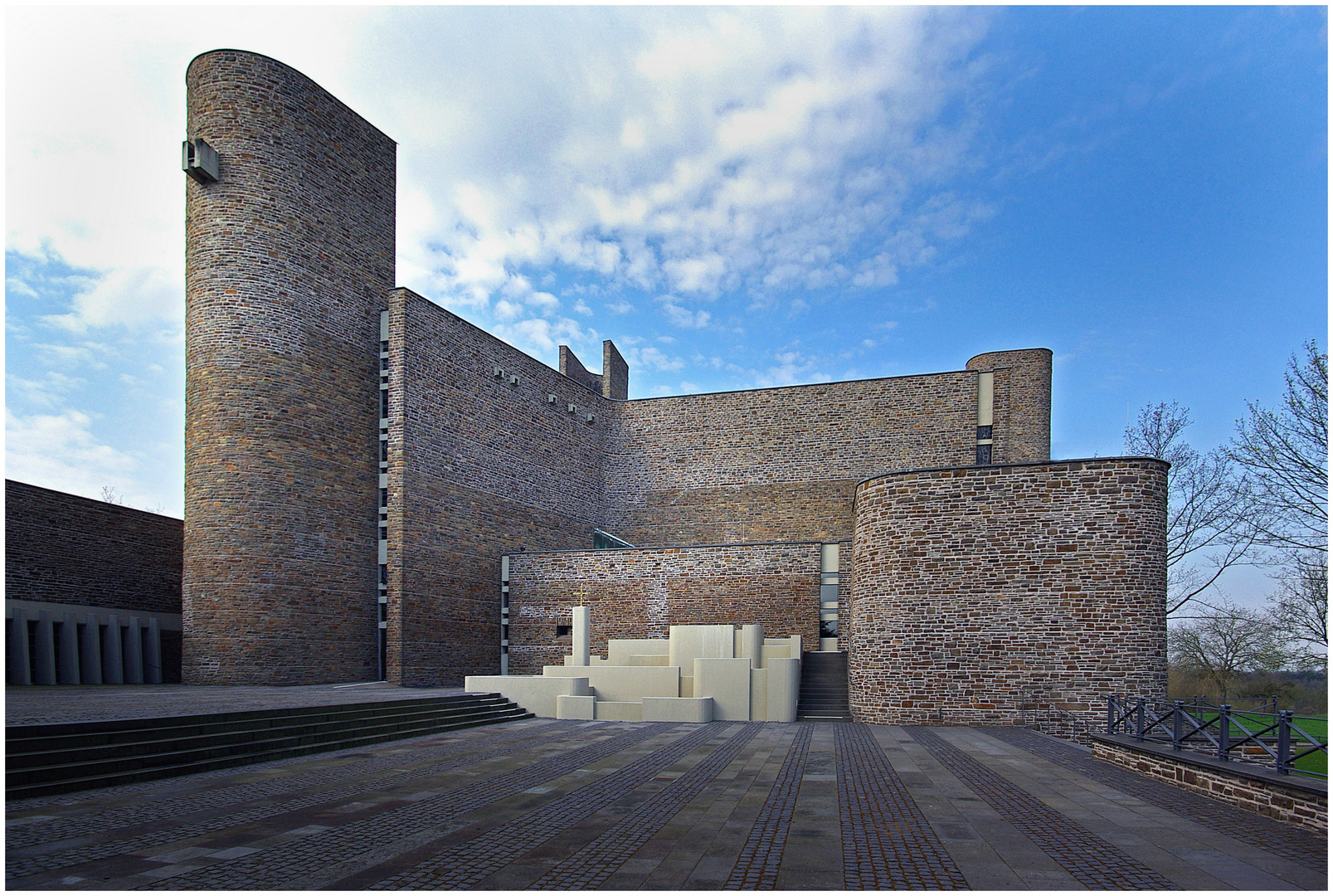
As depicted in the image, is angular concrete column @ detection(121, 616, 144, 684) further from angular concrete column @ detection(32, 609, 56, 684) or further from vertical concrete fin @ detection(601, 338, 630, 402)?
vertical concrete fin @ detection(601, 338, 630, 402)

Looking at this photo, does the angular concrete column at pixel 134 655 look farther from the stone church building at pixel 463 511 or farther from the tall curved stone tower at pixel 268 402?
the tall curved stone tower at pixel 268 402

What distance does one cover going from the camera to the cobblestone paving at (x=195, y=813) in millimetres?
5445

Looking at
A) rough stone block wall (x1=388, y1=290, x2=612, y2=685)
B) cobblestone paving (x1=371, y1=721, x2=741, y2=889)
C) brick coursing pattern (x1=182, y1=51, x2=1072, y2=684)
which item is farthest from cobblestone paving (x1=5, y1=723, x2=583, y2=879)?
rough stone block wall (x1=388, y1=290, x2=612, y2=685)

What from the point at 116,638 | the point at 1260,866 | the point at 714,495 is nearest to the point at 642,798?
the point at 1260,866

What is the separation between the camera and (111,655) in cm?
1795

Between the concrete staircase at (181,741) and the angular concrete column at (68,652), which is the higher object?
the concrete staircase at (181,741)

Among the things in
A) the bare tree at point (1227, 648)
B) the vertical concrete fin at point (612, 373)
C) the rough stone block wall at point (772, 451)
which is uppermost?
the vertical concrete fin at point (612, 373)

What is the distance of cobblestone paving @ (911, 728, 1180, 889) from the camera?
4.96 m

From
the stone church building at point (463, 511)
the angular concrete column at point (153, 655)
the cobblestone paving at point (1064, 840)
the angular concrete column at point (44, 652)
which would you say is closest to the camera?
the cobblestone paving at point (1064, 840)

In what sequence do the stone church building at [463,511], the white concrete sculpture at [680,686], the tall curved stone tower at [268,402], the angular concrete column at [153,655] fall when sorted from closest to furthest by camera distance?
1. the stone church building at [463,511]
2. the white concrete sculpture at [680,686]
3. the tall curved stone tower at [268,402]
4. the angular concrete column at [153,655]

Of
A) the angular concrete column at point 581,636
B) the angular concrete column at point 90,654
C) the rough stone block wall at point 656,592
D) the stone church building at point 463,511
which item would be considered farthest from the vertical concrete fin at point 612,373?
the angular concrete column at point 90,654

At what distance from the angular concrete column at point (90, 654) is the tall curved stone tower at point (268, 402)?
2.06 metres

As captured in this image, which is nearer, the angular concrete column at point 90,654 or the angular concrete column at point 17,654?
the angular concrete column at point 17,654

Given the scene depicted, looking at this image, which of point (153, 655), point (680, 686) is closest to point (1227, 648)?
point (680, 686)
